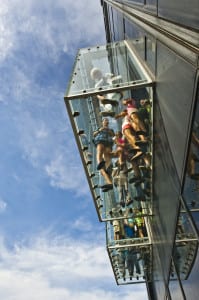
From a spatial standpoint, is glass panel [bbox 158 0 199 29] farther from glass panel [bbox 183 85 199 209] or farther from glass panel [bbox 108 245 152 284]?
glass panel [bbox 108 245 152 284]

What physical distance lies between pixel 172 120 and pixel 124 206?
485 cm

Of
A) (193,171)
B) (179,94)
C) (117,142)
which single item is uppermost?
(117,142)

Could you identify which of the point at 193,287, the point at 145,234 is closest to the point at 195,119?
the point at 193,287

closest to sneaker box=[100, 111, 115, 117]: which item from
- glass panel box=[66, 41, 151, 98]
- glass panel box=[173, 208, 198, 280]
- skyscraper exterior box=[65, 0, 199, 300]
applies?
skyscraper exterior box=[65, 0, 199, 300]

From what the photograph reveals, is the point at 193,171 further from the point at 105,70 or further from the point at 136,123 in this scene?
the point at 105,70

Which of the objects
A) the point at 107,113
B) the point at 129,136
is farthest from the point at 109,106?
the point at 129,136

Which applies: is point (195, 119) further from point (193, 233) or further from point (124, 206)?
point (124, 206)

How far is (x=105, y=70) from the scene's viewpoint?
649 cm

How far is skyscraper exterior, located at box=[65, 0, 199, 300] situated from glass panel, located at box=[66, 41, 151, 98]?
0.07ft

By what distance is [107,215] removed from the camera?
29.1 ft

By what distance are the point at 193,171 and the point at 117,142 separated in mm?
3423

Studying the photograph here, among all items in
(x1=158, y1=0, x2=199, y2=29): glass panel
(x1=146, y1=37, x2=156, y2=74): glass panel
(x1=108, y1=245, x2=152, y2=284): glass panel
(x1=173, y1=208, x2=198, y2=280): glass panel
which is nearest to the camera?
(x1=158, y1=0, x2=199, y2=29): glass panel

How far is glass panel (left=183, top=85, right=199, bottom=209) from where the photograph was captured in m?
3.02

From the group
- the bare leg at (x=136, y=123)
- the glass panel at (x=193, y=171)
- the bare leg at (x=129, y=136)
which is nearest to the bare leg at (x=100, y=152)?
the bare leg at (x=129, y=136)
